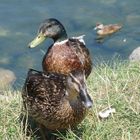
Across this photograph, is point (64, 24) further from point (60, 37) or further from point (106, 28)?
point (60, 37)

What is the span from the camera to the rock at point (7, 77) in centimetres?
830

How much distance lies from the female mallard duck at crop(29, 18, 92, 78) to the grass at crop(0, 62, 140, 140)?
0.28 metres

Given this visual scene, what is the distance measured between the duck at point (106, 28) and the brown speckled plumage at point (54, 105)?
4.56 m

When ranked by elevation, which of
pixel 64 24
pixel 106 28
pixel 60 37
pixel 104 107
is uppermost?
pixel 60 37

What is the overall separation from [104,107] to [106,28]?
4.41m

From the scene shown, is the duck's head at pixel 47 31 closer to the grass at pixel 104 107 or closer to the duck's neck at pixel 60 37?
the duck's neck at pixel 60 37

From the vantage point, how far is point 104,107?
5.66 metres

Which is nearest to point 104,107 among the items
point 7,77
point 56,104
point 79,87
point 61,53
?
point 56,104

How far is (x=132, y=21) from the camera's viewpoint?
33.5 ft

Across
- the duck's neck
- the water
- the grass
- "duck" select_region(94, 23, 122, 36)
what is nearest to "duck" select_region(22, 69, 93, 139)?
the grass

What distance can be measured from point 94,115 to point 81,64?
103 centimetres

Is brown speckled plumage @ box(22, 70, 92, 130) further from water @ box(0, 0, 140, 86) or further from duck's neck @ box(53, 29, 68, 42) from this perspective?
water @ box(0, 0, 140, 86)

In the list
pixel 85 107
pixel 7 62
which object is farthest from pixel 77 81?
pixel 7 62

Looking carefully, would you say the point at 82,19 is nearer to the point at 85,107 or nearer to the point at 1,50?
the point at 1,50
